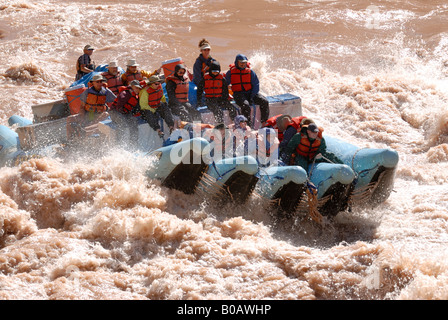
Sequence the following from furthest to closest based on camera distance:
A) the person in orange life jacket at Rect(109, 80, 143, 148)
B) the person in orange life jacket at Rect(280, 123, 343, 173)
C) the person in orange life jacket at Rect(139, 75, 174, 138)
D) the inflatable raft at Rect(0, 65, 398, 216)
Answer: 1. the person in orange life jacket at Rect(109, 80, 143, 148)
2. the person in orange life jacket at Rect(139, 75, 174, 138)
3. the person in orange life jacket at Rect(280, 123, 343, 173)
4. the inflatable raft at Rect(0, 65, 398, 216)

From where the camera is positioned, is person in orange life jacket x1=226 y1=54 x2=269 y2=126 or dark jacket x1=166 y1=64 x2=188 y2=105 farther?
person in orange life jacket x1=226 y1=54 x2=269 y2=126

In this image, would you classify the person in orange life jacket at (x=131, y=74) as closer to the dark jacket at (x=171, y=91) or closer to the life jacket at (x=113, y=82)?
the life jacket at (x=113, y=82)

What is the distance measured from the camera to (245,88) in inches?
308

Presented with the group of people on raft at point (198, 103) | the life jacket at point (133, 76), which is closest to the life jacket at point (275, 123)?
the group of people on raft at point (198, 103)

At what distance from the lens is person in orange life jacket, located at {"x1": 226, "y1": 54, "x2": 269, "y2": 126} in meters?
7.76

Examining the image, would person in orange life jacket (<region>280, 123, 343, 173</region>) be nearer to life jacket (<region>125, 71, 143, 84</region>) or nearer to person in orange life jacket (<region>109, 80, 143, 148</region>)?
person in orange life jacket (<region>109, 80, 143, 148</region>)

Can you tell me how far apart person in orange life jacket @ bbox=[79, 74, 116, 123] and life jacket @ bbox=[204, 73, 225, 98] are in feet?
4.87

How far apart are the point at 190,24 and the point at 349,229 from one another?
12183 millimetres

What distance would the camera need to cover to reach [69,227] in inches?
230

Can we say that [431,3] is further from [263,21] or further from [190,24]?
[190,24]

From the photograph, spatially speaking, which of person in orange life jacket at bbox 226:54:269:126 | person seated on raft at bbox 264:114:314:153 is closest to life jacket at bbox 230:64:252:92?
person in orange life jacket at bbox 226:54:269:126

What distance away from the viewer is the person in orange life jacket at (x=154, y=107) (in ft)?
23.3
